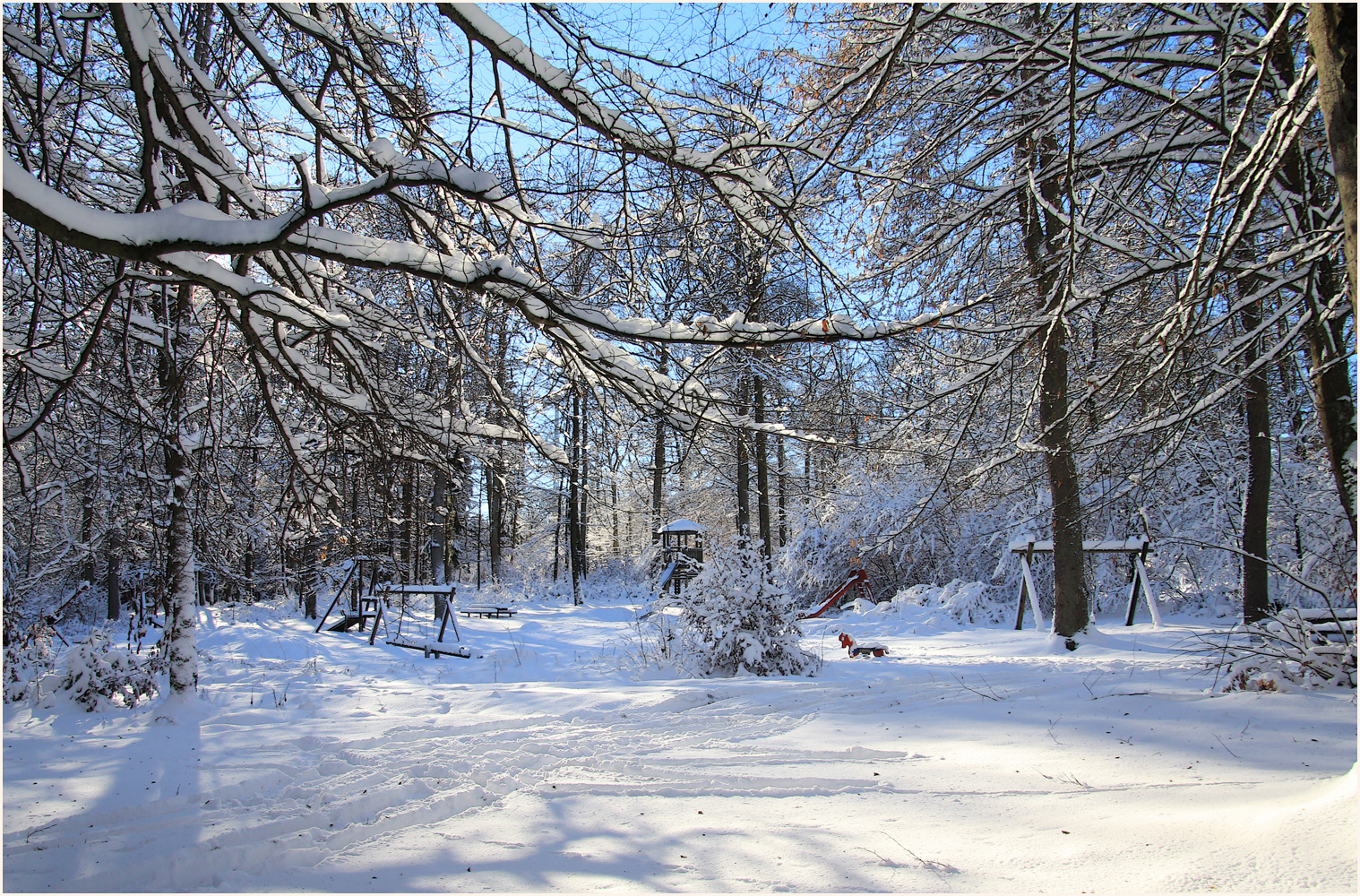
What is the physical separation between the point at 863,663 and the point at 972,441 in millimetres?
2626

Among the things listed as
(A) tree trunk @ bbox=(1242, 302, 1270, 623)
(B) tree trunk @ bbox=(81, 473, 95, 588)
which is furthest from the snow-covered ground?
(A) tree trunk @ bbox=(1242, 302, 1270, 623)

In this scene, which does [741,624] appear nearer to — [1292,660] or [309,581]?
[1292,660]

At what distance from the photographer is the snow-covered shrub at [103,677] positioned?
554cm

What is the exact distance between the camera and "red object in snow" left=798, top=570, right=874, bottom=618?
1423 centimetres

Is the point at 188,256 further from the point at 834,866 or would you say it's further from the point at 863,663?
the point at 863,663

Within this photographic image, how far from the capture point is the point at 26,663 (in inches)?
251

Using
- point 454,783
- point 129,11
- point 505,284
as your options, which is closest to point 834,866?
point 454,783

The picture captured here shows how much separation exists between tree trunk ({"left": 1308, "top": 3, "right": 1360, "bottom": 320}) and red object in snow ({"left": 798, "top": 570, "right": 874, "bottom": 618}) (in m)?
12.4

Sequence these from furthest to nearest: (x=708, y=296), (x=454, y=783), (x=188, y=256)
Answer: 1. (x=708, y=296)
2. (x=454, y=783)
3. (x=188, y=256)

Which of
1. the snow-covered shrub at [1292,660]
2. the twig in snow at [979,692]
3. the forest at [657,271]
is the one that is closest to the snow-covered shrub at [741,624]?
the forest at [657,271]

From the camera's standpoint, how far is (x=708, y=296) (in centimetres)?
473

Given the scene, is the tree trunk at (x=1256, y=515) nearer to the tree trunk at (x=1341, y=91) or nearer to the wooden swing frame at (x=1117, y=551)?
the wooden swing frame at (x=1117, y=551)

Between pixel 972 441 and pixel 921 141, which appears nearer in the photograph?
pixel 921 141

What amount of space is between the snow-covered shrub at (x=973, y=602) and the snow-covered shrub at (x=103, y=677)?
10959 mm
